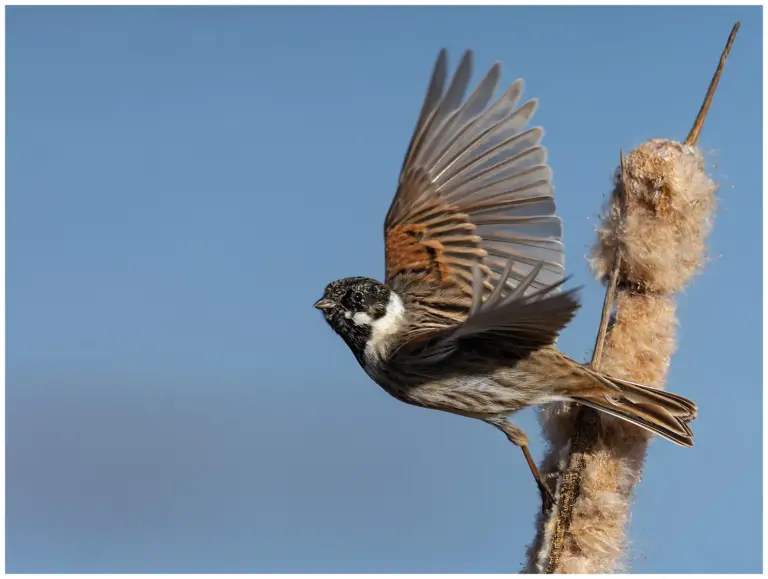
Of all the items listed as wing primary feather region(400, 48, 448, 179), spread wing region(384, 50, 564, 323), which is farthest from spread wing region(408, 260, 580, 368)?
wing primary feather region(400, 48, 448, 179)

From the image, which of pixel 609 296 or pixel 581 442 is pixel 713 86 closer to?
pixel 609 296

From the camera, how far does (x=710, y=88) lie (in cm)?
244

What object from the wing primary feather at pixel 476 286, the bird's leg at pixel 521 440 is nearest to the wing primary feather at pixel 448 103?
the bird's leg at pixel 521 440

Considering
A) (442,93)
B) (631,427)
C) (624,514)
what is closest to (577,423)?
(631,427)

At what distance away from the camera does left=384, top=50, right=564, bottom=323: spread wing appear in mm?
3475

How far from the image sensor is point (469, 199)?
3.72m

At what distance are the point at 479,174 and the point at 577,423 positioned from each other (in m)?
1.24

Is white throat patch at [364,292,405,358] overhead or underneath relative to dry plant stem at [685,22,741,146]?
underneath

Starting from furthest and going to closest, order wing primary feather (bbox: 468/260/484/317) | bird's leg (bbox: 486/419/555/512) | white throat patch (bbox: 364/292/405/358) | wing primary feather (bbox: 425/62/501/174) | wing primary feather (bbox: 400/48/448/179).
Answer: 1. wing primary feather (bbox: 425/62/501/174)
2. wing primary feather (bbox: 400/48/448/179)
3. white throat patch (bbox: 364/292/405/358)
4. bird's leg (bbox: 486/419/555/512)
5. wing primary feather (bbox: 468/260/484/317)

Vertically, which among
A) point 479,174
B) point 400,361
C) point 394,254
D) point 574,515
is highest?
point 479,174

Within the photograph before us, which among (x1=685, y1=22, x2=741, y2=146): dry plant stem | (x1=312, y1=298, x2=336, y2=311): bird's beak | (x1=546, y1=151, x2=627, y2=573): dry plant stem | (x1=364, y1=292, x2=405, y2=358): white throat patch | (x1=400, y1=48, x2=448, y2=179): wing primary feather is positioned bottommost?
(x1=546, y1=151, x2=627, y2=573): dry plant stem

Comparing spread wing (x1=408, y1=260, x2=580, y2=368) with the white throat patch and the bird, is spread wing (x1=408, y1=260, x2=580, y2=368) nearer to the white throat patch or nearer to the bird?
the bird

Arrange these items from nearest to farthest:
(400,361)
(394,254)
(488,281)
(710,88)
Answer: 1. (710,88)
2. (400,361)
3. (488,281)
4. (394,254)

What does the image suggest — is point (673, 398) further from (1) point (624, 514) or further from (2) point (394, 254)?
(2) point (394, 254)
